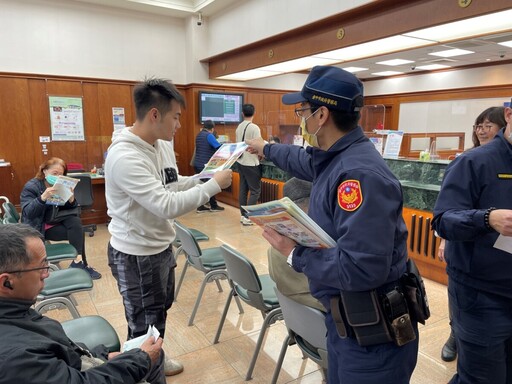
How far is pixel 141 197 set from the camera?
1504 mm

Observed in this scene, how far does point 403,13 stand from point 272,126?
4.62 m

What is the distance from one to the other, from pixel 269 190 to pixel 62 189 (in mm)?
3168

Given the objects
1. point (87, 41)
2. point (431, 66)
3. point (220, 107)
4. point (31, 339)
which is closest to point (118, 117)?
point (87, 41)

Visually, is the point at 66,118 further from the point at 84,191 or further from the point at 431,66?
the point at 431,66

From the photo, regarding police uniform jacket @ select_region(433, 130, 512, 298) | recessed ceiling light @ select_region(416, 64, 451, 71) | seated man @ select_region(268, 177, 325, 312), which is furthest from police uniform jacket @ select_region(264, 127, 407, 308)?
recessed ceiling light @ select_region(416, 64, 451, 71)

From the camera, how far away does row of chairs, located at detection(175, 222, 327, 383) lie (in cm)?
151

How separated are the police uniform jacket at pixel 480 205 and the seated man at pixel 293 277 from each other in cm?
57

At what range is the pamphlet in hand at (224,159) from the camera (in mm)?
1729

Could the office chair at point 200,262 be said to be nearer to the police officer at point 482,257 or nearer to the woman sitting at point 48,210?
the woman sitting at point 48,210

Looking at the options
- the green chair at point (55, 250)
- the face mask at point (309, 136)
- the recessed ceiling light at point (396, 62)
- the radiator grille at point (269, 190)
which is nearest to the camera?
the face mask at point (309, 136)

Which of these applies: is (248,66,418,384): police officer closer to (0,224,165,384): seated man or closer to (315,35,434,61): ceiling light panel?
(0,224,165,384): seated man

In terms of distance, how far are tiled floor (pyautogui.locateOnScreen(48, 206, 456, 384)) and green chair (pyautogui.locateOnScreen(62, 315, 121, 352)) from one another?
0.61 meters

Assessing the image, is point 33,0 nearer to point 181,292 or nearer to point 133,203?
point 181,292

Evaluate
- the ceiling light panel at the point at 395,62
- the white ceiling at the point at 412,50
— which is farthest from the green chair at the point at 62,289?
the ceiling light panel at the point at 395,62
